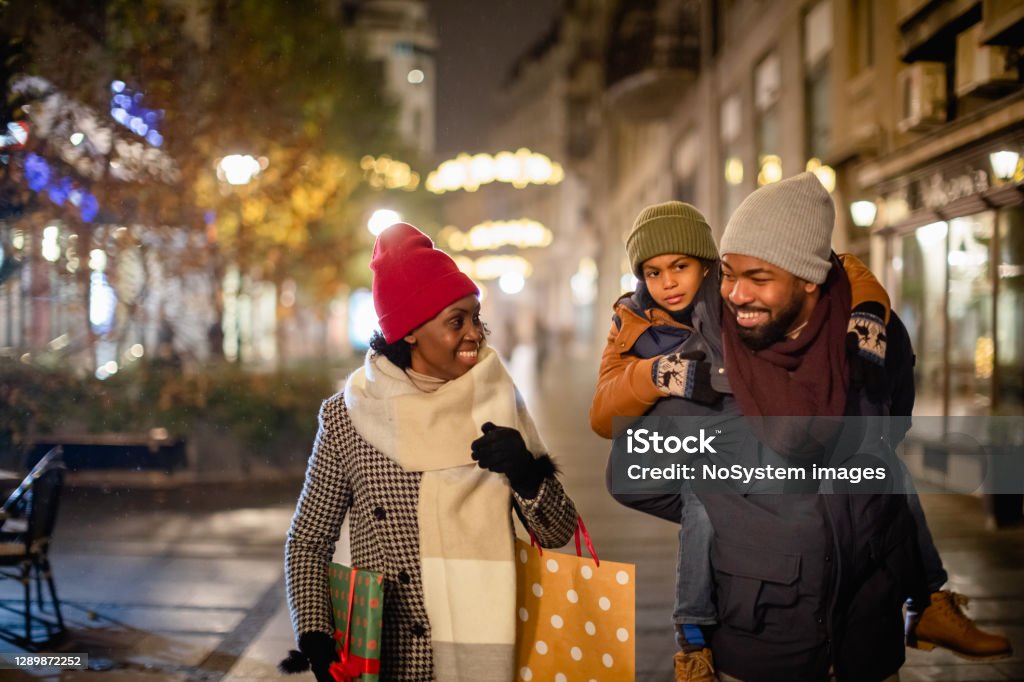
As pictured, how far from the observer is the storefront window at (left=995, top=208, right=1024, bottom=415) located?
30.3 feet

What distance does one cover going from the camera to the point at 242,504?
33.3 feet

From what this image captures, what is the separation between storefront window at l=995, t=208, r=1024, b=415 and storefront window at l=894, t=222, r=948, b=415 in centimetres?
111

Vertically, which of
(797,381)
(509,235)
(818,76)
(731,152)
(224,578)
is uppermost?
(509,235)

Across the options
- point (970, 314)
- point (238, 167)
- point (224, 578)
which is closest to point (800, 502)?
point (224, 578)

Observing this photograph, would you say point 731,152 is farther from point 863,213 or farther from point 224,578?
point 224,578

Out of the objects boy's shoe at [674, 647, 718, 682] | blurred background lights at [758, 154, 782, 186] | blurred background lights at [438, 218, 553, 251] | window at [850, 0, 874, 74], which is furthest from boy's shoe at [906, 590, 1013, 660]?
blurred background lights at [438, 218, 553, 251]

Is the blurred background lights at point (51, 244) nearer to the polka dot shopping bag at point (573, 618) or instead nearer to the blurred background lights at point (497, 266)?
the polka dot shopping bag at point (573, 618)

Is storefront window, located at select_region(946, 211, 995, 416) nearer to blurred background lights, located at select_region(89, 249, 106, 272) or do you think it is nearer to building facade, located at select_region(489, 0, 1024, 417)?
building facade, located at select_region(489, 0, 1024, 417)

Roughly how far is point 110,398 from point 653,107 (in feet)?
48.1

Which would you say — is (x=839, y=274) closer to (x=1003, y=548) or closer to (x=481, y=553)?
(x=481, y=553)

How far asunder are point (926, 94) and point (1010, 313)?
7.96 feet

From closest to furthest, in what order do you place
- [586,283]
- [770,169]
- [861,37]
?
[861,37]
[770,169]
[586,283]

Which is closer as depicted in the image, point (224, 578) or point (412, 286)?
point (412, 286)

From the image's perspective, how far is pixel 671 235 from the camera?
9.56ft
